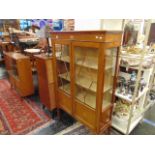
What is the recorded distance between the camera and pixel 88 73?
188 centimetres

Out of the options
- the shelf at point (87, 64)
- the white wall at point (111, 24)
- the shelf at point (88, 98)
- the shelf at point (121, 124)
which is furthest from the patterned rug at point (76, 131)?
the white wall at point (111, 24)

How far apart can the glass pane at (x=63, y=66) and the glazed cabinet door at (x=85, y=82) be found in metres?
0.19

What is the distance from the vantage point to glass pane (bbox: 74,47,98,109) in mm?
1737

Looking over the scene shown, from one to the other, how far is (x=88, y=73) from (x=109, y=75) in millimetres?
311

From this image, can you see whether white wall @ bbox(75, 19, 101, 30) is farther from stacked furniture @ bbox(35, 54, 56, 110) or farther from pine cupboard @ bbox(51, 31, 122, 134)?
stacked furniture @ bbox(35, 54, 56, 110)

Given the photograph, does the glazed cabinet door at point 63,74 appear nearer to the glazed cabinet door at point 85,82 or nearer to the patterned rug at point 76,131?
the glazed cabinet door at point 85,82

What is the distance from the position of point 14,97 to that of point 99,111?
232 cm

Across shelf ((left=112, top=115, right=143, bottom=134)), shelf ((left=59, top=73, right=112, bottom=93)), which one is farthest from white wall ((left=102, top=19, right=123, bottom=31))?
shelf ((left=112, top=115, right=143, bottom=134))

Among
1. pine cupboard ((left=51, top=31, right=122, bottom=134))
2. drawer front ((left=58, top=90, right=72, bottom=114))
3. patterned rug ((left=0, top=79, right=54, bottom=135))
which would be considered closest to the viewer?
pine cupboard ((left=51, top=31, right=122, bottom=134))

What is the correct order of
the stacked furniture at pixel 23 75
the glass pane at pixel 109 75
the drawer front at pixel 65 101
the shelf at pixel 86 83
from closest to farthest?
the glass pane at pixel 109 75 → the shelf at pixel 86 83 → the drawer front at pixel 65 101 → the stacked furniture at pixel 23 75

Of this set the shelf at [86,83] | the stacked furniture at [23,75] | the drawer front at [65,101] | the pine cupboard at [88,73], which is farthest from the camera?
the stacked furniture at [23,75]

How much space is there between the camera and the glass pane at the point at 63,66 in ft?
6.39
